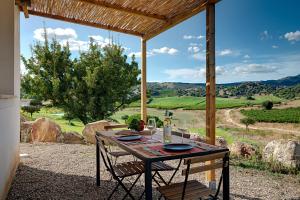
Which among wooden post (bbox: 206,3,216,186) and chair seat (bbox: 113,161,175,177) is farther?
wooden post (bbox: 206,3,216,186)

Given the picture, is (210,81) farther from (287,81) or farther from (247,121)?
(247,121)

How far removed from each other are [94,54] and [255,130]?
622 centimetres

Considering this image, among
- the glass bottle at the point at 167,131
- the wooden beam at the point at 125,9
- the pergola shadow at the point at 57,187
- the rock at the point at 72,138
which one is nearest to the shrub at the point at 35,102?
the rock at the point at 72,138

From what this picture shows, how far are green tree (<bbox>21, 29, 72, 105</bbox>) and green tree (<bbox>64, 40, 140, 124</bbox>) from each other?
330 mm

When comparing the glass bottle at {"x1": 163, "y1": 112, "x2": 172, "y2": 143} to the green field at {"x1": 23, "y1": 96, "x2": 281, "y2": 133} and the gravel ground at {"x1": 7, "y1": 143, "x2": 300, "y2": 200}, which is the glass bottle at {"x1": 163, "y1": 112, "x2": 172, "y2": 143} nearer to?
the gravel ground at {"x1": 7, "y1": 143, "x2": 300, "y2": 200}

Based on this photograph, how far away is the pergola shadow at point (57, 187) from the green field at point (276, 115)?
5.67m

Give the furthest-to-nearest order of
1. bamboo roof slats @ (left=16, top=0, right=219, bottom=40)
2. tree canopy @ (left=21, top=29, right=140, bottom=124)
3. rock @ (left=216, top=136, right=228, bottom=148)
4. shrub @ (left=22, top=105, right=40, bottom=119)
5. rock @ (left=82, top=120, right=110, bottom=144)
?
shrub @ (left=22, top=105, right=40, bottom=119), tree canopy @ (left=21, top=29, right=140, bottom=124), rock @ (left=82, top=120, right=110, bottom=144), rock @ (left=216, top=136, right=228, bottom=148), bamboo roof slats @ (left=16, top=0, right=219, bottom=40)

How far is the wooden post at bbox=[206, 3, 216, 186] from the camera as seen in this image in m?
3.24

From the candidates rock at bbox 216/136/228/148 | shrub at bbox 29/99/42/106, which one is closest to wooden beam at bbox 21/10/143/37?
rock at bbox 216/136/228/148

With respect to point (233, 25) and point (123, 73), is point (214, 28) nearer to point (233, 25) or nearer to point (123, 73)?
point (233, 25)

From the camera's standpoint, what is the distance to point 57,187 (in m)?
3.31

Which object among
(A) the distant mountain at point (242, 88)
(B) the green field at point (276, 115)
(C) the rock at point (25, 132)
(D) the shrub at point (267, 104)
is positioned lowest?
(C) the rock at point (25, 132)

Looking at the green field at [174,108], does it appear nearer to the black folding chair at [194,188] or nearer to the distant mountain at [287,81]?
the distant mountain at [287,81]

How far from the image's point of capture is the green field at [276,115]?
280 inches
